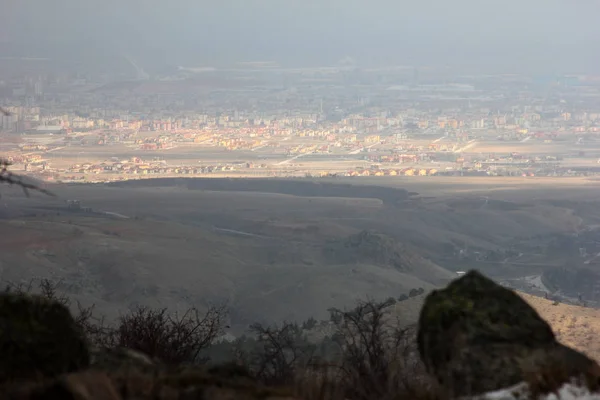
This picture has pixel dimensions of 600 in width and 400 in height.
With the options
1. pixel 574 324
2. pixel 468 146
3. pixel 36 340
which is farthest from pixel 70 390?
pixel 468 146

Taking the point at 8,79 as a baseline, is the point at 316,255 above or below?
below

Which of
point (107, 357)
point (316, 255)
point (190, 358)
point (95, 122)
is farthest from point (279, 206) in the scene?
point (107, 357)

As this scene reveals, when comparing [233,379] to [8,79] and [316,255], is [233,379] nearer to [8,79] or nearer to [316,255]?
[316,255]

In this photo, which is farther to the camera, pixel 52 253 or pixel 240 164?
pixel 240 164

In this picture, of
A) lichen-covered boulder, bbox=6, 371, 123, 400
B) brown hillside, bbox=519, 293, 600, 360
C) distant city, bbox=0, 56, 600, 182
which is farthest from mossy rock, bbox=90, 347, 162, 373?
distant city, bbox=0, 56, 600, 182

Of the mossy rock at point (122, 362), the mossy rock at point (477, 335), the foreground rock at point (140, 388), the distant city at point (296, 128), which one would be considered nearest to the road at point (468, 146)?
the distant city at point (296, 128)

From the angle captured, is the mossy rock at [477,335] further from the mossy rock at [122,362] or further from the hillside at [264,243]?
the hillside at [264,243]

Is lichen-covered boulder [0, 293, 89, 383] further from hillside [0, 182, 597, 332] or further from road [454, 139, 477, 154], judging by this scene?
road [454, 139, 477, 154]

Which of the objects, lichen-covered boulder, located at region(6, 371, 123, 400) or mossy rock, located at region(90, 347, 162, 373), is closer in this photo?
lichen-covered boulder, located at region(6, 371, 123, 400)
